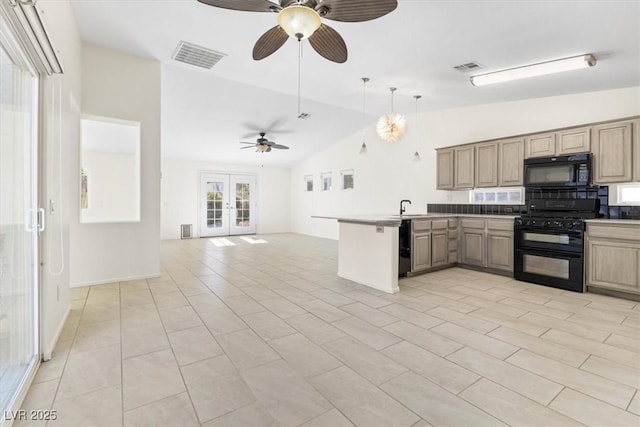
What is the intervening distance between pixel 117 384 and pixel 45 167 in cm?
155

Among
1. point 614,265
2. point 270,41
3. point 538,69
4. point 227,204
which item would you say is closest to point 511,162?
point 538,69

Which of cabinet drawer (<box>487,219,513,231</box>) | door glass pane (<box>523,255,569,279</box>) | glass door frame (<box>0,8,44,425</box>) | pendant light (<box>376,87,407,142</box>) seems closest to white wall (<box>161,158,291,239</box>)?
pendant light (<box>376,87,407,142</box>)

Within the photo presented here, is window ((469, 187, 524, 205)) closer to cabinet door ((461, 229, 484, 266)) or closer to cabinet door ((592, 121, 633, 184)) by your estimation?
cabinet door ((461, 229, 484, 266))

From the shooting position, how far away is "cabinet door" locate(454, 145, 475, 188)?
524 centimetres

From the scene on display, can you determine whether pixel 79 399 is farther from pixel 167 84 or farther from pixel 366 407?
pixel 167 84

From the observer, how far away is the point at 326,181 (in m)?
9.53

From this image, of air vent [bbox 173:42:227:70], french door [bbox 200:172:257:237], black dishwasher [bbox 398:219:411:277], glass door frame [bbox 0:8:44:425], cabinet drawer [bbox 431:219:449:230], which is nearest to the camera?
glass door frame [bbox 0:8:44:425]

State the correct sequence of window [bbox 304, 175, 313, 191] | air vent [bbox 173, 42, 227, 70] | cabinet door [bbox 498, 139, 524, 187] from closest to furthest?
air vent [bbox 173, 42, 227, 70]
cabinet door [bbox 498, 139, 524, 187]
window [bbox 304, 175, 313, 191]

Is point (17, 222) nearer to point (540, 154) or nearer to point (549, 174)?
point (549, 174)

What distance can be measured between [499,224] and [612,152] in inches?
61.2

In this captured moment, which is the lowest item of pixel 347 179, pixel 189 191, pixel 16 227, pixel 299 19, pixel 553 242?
pixel 553 242

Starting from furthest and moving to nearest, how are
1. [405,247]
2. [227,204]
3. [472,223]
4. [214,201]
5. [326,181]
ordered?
[227,204], [214,201], [326,181], [472,223], [405,247]

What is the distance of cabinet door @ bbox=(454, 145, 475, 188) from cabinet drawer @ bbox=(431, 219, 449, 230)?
2.86ft

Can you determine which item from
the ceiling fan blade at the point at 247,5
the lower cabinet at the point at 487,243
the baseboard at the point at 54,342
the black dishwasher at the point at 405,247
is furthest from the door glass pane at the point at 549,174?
the baseboard at the point at 54,342
